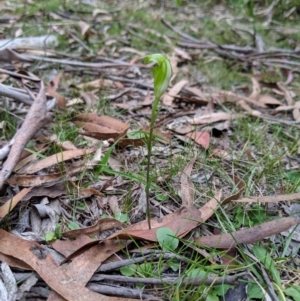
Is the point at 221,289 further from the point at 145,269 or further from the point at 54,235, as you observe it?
the point at 54,235

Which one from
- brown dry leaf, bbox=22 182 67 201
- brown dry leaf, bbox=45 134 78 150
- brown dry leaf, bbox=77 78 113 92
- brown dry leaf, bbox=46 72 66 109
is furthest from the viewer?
brown dry leaf, bbox=77 78 113 92

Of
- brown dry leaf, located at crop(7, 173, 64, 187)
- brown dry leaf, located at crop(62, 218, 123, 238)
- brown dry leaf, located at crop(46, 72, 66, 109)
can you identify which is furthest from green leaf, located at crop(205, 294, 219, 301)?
brown dry leaf, located at crop(46, 72, 66, 109)

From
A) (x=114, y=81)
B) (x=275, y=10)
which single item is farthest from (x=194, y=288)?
(x=275, y=10)

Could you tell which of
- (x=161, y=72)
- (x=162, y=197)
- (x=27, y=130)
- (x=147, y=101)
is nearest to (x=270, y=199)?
(x=162, y=197)

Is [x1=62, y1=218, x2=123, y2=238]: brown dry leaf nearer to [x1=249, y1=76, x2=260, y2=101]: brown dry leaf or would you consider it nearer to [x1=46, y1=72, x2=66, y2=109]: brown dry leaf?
[x1=46, y1=72, x2=66, y2=109]: brown dry leaf

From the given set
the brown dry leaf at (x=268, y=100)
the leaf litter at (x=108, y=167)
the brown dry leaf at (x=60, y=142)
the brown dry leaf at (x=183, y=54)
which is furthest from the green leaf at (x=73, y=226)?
the brown dry leaf at (x=183, y=54)

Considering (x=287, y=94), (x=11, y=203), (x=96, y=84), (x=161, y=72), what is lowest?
(x=287, y=94)

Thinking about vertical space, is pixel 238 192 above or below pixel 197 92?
above
